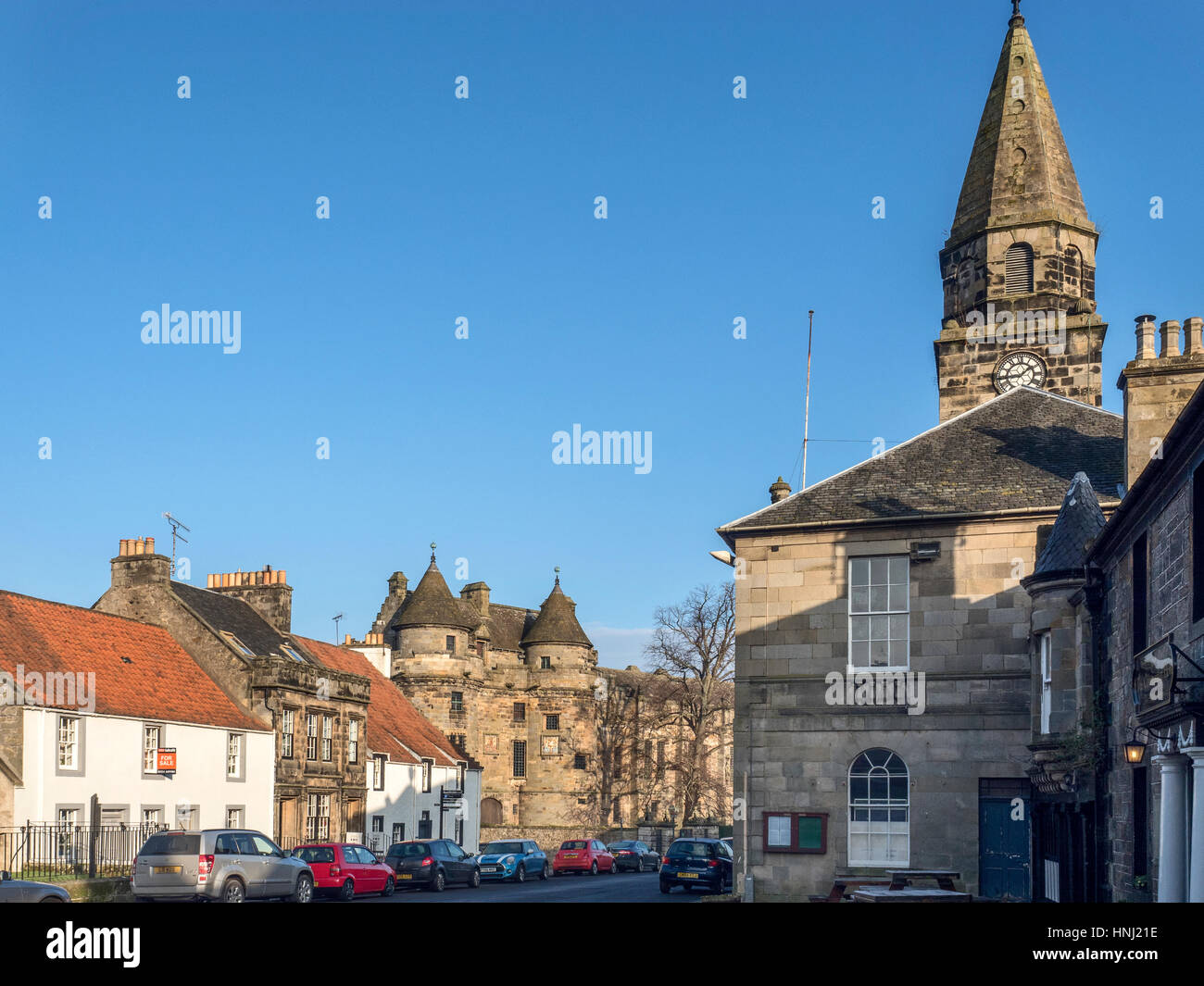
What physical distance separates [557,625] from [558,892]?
4939cm

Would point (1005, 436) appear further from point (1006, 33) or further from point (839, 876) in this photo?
point (1006, 33)

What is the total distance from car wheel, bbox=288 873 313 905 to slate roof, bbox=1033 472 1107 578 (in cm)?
1609

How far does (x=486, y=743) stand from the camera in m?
80.9

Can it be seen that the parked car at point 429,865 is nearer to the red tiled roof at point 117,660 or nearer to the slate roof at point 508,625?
the red tiled roof at point 117,660

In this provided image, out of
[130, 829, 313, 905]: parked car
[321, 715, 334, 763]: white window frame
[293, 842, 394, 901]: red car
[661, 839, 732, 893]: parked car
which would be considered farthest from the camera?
[321, 715, 334, 763]: white window frame

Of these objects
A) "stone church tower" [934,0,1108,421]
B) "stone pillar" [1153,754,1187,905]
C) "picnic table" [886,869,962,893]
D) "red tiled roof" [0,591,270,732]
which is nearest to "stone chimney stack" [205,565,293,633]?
"red tiled roof" [0,591,270,732]

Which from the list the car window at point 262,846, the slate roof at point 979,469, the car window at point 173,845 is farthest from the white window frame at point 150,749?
the slate roof at point 979,469

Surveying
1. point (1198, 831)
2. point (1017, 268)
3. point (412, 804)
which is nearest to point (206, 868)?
point (1198, 831)

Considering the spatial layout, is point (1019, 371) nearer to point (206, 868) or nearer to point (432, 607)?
point (206, 868)

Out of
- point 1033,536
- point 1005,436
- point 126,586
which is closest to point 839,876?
point 1033,536

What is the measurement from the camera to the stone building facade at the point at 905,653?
25422 mm

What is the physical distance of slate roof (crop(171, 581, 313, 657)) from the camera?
144 ft

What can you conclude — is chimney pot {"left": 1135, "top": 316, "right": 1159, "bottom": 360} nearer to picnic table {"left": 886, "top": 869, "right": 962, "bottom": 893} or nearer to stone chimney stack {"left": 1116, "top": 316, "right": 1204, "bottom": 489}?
stone chimney stack {"left": 1116, "top": 316, "right": 1204, "bottom": 489}
